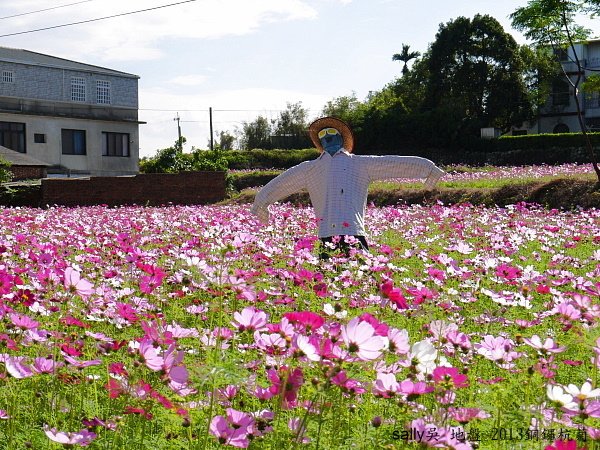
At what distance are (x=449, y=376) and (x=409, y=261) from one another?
5747mm

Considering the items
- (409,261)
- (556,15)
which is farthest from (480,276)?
(556,15)

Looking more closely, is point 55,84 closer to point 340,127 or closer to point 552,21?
point 552,21

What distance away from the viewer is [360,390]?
2.09m

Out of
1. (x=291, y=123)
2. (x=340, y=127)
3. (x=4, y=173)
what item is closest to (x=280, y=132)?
(x=291, y=123)

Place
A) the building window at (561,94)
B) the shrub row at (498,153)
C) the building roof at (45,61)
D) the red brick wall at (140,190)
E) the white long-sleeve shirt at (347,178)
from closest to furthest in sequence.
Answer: the white long-sleeve shirt at (347,178), the red brick wall at (140,190), the shrub row at (498,153), the building roof at (45,61), the building window at (561,94)

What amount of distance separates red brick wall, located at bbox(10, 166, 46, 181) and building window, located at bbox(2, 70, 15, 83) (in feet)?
26.8

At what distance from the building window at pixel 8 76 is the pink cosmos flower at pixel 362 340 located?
1601 inches

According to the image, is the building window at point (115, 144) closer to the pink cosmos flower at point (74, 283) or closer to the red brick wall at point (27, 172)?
the red brick wall at point (27, 172)

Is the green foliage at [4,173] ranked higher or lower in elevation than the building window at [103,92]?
lower

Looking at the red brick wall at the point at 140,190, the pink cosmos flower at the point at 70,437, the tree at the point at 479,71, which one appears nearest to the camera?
the pink cosmos flower at the point at 70,437

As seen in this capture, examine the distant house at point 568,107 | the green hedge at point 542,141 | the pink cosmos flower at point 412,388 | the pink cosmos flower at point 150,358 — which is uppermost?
the distant house at point 568,107

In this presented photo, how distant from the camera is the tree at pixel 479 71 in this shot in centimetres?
4659

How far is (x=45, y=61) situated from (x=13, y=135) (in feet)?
15.3

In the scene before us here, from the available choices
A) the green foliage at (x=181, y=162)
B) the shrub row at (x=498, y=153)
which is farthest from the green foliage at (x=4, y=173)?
the shrub row at (x=498, y=153)
